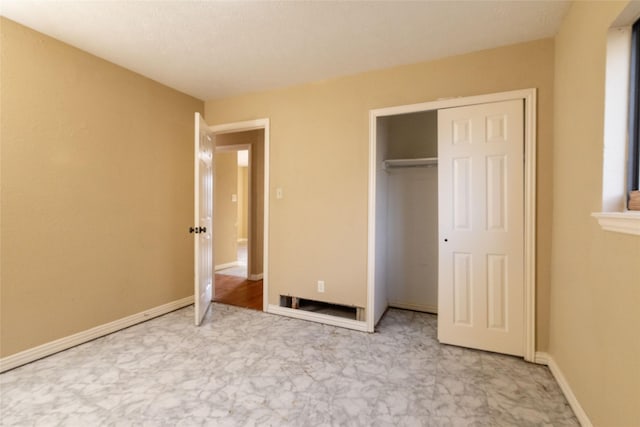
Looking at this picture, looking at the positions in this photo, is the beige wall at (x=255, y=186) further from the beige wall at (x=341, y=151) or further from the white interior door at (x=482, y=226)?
the white interior door at (x=482, y=226)

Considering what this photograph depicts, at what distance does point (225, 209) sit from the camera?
5516 mm

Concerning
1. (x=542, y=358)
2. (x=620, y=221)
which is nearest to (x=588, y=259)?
(x=620, y=221)

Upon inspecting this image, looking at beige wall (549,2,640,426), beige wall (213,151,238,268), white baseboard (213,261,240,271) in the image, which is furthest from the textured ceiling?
white baseboard (213,261,240,271)

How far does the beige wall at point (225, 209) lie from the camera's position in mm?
5289

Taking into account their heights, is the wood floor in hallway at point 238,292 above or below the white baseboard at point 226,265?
below

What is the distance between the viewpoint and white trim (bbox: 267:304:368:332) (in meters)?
2.74

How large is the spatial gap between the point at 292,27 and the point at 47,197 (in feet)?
7.34

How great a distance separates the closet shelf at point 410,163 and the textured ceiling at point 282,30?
957mm

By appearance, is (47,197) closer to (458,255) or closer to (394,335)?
(394,335)

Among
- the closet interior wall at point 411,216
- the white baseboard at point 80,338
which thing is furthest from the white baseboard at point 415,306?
the white baseboard at point 80,338

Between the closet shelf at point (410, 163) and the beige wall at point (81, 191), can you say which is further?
the closet shelf at point (410, 163)

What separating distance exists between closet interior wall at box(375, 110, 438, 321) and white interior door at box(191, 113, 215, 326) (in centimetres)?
189

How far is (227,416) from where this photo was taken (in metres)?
1.58

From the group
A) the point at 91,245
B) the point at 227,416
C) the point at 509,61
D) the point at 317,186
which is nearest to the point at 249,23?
the point at 317,186
